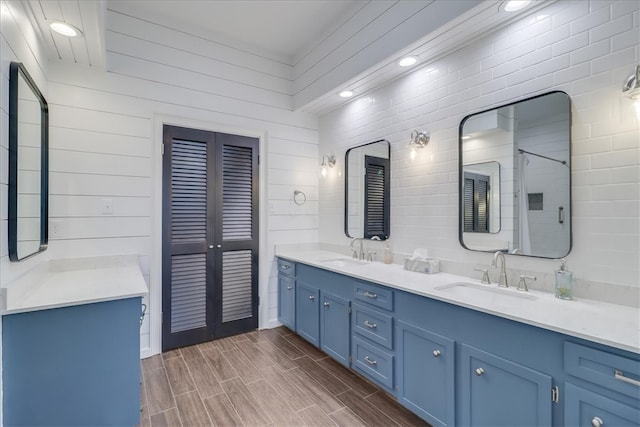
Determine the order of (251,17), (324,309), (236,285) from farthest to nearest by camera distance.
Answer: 1. (236,285)
2. (251,17)
3. (324,309)

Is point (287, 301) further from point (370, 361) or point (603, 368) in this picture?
point (603, 368)

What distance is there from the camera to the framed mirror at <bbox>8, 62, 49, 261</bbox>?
1.62 m

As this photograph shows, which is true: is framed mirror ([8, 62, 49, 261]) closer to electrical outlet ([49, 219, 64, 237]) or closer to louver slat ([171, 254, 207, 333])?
electrical outlet ([49, 219, 64, 237])

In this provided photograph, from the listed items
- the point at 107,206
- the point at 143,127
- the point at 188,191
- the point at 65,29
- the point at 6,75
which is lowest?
the point at 107,206

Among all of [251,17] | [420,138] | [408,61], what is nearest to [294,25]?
[251,17]

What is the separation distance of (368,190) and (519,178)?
1.42 meters

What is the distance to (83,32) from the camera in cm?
209

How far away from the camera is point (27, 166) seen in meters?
1.89

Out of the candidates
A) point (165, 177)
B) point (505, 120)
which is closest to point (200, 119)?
point (165, 177)

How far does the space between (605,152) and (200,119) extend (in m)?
3.18

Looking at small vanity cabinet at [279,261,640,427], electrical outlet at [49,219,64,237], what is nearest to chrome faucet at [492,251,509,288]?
small vanity cabinet at [279,261,640,427]

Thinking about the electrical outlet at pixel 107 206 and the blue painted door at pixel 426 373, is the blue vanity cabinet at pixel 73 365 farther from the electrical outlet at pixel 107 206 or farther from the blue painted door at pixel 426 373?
the blue painted door at pixel 426 373

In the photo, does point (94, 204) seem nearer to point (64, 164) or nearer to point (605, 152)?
point (64, 164)

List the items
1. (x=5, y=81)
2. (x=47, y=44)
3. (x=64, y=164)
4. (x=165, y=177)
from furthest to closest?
Answer: (x=165, y=177) < (x=64, y=164) < (x=47, y=44) < (x=5, y=81)
